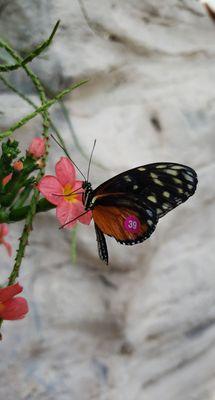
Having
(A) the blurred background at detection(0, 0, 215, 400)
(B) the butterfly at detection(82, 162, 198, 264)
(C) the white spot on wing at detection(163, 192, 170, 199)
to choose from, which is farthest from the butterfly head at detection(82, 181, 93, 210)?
(A) the blurred background at detection(0, 0, 215, 400)

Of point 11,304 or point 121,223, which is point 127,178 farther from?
point 11,304

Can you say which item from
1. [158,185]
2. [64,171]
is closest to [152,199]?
[158,185]

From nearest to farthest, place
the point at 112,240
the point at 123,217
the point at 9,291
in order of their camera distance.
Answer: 1. the point at 9,291
2. the point at 123,217
3. the point at 112,240

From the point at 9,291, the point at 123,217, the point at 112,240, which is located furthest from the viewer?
the point at 112,240

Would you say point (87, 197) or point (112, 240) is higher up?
point (112, 240)

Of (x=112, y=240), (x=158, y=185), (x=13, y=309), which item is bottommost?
(x=13, y=309)

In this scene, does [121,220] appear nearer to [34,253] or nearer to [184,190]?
[184,190]

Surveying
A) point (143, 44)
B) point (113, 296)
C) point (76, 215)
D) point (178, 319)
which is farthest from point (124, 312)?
point (76, 215)
